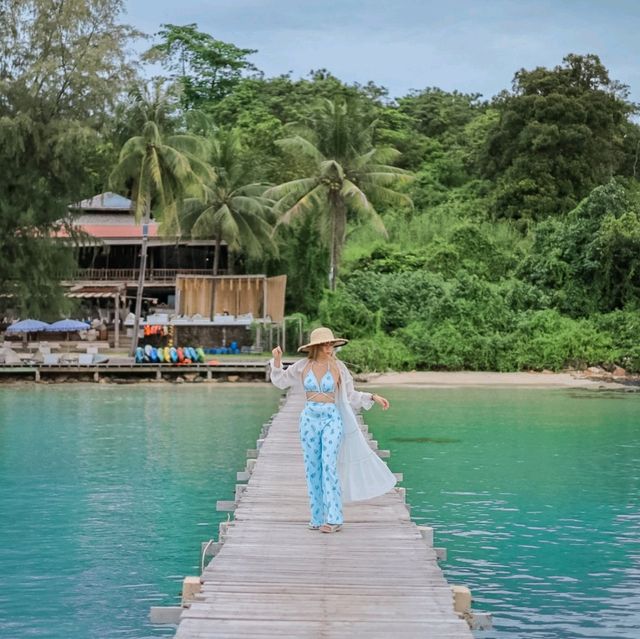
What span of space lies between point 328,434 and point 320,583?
1.73m

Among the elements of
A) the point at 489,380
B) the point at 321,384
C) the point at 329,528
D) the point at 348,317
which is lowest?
the point at 329,528

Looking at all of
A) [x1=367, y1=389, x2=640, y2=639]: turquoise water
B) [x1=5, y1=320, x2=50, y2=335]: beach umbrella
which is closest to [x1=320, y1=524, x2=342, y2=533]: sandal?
[x1=367, y1=389, x2=640, y2=639]: turquoise water

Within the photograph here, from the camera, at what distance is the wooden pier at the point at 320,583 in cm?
667

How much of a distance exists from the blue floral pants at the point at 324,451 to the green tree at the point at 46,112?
89.1ft

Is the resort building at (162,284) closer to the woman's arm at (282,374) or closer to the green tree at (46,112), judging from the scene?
the green tree at (46,112)

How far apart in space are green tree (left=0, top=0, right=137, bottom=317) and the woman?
88.6 feet

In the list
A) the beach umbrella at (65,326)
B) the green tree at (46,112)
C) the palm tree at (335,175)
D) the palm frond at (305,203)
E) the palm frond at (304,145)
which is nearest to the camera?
the green tree at (46,112)

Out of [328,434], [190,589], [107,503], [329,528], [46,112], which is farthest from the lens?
[46,112]

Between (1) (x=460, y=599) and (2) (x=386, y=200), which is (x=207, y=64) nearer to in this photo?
(2) (x=386, y=200)

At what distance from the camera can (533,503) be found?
15805mm

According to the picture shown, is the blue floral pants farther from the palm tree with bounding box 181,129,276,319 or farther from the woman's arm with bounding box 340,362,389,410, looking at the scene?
the palm tree with bounding box 181,129,276,319

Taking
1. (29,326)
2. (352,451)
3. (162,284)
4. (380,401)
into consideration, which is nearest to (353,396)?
(380,401)

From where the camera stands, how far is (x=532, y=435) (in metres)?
23.8

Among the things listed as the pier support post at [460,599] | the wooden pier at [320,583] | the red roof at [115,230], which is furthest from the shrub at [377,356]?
the pier support post at [460,599]
